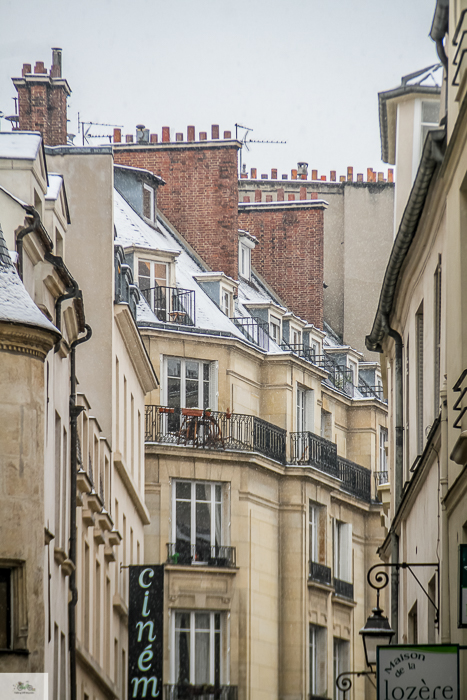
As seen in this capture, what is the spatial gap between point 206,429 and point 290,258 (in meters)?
13.1

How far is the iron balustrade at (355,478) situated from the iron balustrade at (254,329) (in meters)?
4.69

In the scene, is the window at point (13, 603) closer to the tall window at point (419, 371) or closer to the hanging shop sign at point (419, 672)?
the tall window at point (419, 371)

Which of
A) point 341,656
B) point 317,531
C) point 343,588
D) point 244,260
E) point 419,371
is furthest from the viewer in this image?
point 244,260

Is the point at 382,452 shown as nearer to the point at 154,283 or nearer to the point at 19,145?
the point at 154,283

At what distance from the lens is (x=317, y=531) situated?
4859 centimetres

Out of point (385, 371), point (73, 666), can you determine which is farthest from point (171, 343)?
point (73, 666)

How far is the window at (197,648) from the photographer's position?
43062mm

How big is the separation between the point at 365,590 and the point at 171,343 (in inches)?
482

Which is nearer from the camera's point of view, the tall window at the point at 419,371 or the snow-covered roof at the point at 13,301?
the snow-covered roof at the point at 13,301

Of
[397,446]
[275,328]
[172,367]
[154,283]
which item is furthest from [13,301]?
[275,328]

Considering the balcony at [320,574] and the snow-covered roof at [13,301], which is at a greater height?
the snow-covered roof at [13,301]

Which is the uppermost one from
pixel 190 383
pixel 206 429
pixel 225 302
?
pixel 225 302

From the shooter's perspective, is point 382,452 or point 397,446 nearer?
point 397,446

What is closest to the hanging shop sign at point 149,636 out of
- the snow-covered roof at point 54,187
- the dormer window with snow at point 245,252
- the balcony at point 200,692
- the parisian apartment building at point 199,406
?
the parisian apartment building at point 199,406
